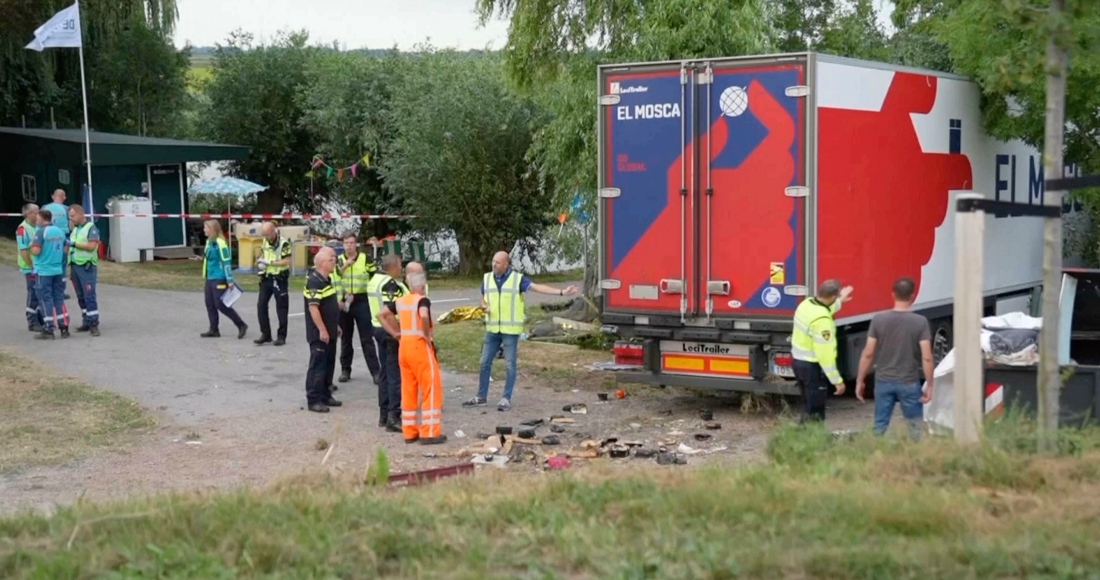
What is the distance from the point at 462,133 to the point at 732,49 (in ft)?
38.8

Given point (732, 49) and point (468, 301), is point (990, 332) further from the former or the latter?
point (468, 301)

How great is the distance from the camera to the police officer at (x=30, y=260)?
17.9 meters

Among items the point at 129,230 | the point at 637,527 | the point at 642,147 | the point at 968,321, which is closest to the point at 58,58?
the point at 129,230

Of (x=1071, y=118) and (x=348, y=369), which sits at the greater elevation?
(x=1071, y=118)

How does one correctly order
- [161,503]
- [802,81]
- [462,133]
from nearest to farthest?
[161,503], [802,81], [462,133]

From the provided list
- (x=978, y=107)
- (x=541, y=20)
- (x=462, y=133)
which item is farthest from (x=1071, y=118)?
(x=462, y=133)

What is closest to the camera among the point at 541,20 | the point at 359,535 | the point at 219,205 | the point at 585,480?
the point at 359,535

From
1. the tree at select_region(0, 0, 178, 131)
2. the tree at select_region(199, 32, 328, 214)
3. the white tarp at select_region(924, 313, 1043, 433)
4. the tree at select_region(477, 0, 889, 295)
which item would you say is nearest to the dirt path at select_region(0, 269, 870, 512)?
the white tarp at select_region(924, 313, 1043, 433)

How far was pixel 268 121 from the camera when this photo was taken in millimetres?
38688

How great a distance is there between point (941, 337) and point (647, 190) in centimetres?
406

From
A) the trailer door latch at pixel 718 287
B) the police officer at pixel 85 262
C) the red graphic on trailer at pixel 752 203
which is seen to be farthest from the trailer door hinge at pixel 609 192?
the police officer at pixel 85 262

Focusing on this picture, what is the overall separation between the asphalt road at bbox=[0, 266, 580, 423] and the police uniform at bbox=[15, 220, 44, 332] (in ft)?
0.69

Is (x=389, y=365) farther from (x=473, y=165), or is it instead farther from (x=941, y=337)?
(x=473, y=165)

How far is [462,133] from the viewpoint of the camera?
28047 mm
